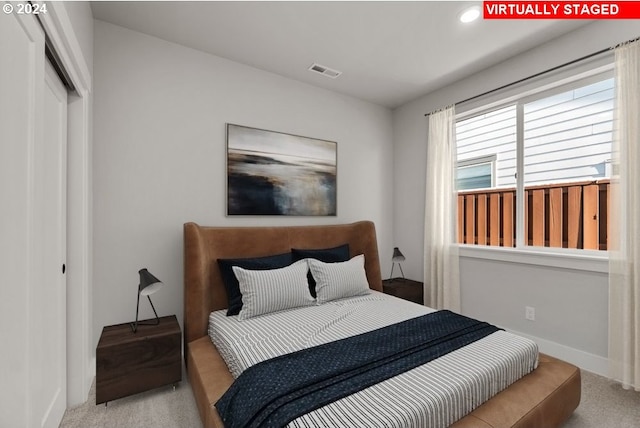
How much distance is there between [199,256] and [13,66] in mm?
1554

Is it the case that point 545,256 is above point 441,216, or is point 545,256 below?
below

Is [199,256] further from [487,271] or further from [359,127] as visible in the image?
[487,271]

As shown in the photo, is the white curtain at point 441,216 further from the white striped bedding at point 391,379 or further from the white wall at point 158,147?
the white wall at point 158,147

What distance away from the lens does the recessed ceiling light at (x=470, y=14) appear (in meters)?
2.13

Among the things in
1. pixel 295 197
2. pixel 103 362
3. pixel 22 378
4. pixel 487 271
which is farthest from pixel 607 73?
pixel 103 362

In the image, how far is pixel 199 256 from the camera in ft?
7.72

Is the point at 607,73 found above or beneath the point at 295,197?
above

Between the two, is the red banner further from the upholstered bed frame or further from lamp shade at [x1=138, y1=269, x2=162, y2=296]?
lamp shade at [x1=138, y1=269, x2=162, y2=296]

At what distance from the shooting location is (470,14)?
218cm

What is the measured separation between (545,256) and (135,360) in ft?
10.7

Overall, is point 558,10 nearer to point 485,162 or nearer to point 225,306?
point 485,162

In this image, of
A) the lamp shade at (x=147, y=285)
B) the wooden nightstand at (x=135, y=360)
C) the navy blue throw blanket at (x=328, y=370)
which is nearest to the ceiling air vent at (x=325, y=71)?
the lamp shade at (x=147, y=285)

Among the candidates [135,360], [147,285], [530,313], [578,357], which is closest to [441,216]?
[530,313]

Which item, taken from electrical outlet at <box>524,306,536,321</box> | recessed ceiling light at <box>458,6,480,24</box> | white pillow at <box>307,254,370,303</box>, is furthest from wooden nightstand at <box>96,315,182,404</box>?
recessed ceiling light at <box>458,6,480,24</box>
